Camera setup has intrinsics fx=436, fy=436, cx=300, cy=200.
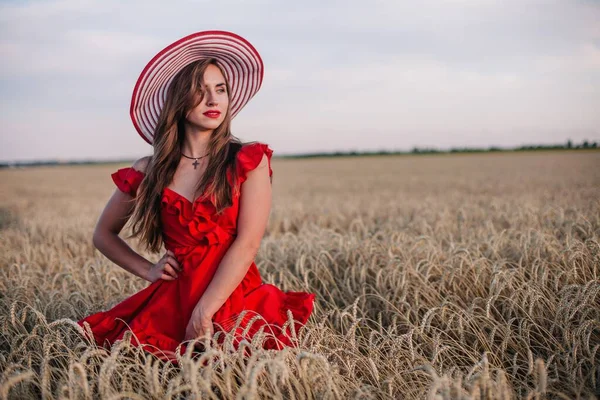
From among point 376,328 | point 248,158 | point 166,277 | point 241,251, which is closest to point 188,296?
point 166,277

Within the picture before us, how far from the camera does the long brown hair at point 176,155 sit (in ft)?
6.71

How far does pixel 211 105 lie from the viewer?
6.81ft

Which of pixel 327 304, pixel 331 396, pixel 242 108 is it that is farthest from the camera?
pixel 327 304

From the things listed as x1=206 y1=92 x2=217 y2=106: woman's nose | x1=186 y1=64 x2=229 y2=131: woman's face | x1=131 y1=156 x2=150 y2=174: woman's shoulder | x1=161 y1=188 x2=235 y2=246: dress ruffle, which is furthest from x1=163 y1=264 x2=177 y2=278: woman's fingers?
x1=206 y1=92 x2=217 y2=106: woman's nose

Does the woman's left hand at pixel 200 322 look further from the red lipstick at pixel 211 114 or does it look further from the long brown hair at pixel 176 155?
the red lipstick at pixel 211 114

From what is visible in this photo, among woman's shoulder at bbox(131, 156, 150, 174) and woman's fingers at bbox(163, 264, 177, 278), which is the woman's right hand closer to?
woman's fingers at bbox(163, 264, 177, 278)

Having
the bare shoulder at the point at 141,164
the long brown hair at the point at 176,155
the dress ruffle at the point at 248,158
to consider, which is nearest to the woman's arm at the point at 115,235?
the bare shoulder at the point at 141,164

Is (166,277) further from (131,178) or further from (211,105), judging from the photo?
(211,105)

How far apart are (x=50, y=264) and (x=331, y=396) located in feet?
11.6

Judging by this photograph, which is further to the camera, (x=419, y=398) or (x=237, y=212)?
(x=237, y=212)

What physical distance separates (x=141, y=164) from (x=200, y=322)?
869mm

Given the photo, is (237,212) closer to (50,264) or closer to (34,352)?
(34,352)

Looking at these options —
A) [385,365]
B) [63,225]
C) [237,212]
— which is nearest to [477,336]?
[385,365]

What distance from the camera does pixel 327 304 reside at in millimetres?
3047
